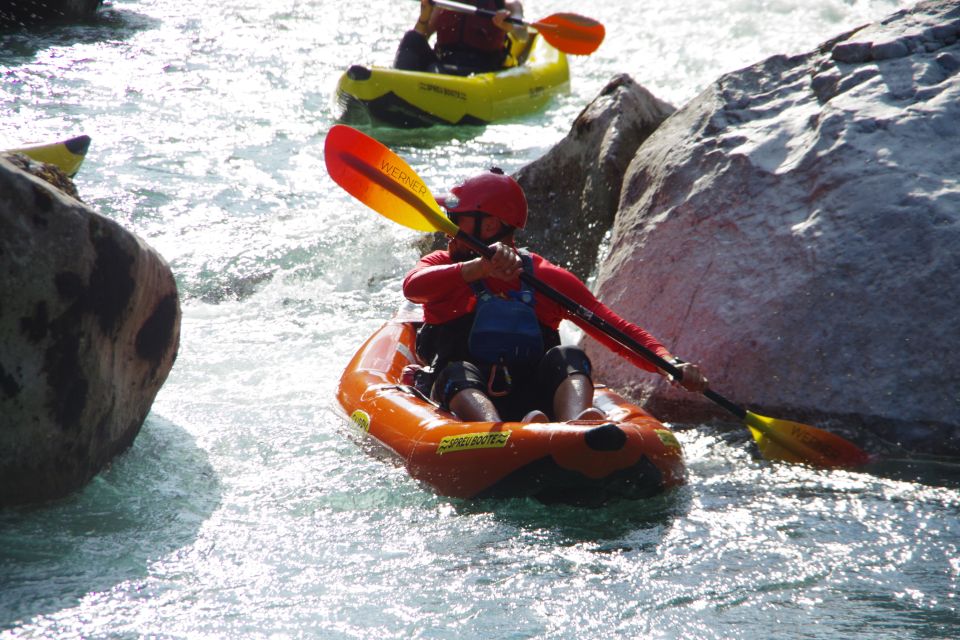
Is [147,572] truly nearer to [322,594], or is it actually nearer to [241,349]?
[322,594]

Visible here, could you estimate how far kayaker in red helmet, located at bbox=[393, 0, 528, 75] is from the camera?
905cm

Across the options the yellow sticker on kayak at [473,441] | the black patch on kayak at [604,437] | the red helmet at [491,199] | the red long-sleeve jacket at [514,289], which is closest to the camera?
the black patch on kayak at [604,437]

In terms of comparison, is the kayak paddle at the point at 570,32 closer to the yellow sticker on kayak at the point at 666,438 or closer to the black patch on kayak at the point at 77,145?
Answer: the black patch on kayak at the point at 77,145

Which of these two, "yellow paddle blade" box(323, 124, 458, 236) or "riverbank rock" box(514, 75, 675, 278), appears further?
"riverbank rock" box(514, 75, 675, 278)

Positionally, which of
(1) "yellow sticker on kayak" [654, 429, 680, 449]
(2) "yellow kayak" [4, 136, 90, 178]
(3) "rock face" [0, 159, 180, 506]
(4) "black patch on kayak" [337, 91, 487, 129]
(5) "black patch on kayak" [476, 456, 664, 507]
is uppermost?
(3) "rock face" [0, 159, 180, 506]

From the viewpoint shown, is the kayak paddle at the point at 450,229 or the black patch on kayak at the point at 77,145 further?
the black patch on kayak at the point at 77,145

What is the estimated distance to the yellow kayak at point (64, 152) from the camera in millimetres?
6223

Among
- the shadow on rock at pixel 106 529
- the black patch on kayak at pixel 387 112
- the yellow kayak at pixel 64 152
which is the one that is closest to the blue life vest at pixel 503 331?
the shadow on rock at pixel 106 529

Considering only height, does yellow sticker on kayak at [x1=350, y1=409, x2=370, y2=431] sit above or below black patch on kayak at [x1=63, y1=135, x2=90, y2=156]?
below

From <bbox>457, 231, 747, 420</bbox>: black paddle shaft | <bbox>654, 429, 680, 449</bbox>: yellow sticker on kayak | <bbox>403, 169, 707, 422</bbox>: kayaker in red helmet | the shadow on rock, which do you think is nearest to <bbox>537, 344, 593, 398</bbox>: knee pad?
<bbox>403, 169, 707, 422</bbox>: kayaker in red helmet

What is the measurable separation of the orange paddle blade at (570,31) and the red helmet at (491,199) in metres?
4.19

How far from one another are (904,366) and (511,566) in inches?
67.2

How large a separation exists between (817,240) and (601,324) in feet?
3.06

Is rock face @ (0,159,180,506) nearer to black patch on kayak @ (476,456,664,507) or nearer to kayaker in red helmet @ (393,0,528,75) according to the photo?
black patch on kayak @ (476,456,664,507)
